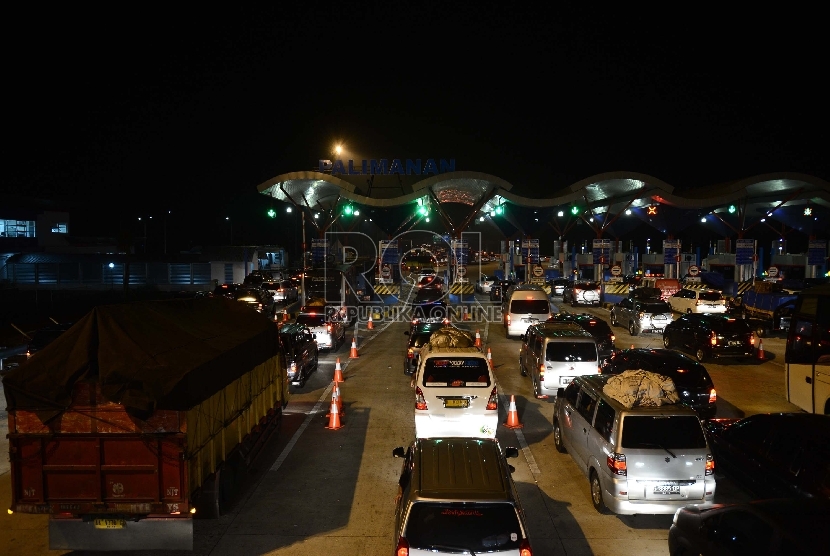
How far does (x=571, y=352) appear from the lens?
1462 cm

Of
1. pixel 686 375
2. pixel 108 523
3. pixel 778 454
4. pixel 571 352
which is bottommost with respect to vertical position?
pixel 108 523

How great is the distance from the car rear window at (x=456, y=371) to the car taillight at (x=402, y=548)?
17.4 feet

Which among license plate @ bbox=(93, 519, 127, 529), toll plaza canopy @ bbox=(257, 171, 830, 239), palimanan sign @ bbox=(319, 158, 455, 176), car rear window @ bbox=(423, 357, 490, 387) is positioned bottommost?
license plate @ bbox=(93, 519, 127, 529)

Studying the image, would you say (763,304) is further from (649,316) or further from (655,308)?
(649,316)

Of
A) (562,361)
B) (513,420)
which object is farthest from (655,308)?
(513,420)

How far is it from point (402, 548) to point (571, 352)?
32.2ft

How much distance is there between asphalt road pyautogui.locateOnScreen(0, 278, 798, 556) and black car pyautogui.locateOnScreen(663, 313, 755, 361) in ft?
8.33

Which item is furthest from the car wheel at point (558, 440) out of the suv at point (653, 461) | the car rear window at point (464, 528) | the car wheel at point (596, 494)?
the car rear window at point (464, 528)

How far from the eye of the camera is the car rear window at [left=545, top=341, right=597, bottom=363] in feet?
47.9

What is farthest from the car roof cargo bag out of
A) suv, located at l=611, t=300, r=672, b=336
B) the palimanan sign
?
the palimanan sign

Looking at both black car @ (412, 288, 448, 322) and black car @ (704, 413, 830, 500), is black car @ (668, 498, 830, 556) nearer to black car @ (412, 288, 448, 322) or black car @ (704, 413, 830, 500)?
black car @ (704, 413, 830, 500)

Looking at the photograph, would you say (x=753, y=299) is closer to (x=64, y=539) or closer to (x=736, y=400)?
(x=736, y=400)

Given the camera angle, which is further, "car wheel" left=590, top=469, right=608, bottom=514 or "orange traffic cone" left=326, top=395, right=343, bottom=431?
"orange traffic cone" left=326, top=395, right=343, bottom=431

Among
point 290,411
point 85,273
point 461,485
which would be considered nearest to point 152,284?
point 85,273
